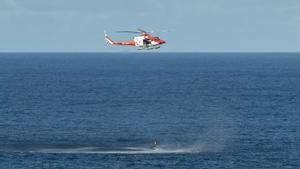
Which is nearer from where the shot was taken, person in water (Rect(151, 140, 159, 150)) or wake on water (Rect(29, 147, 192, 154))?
wake on water (Rect(29, 147, 192, 154))

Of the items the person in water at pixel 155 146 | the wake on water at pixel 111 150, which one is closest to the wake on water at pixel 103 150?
the wake on water at pixel 111 150


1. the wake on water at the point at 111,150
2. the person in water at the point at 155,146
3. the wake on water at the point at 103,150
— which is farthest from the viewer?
the person in water at the point at 155,146

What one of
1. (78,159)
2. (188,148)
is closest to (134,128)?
(188,148)

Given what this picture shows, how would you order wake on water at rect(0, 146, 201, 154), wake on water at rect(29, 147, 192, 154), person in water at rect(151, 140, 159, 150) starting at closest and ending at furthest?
wake on water at rect(29, 147, 192, 154) < wake on water at rect(0, 146, 201, 154) < person in water at rect(151, 140, 159, 150)

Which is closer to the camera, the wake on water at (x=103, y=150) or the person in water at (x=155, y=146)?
the wake on water at (x=103, y=150)

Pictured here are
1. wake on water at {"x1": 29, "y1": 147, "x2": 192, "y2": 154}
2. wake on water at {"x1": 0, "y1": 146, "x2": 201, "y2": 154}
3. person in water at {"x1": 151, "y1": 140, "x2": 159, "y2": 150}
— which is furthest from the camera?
person in water at {"x1": 151, "y1": 140, "x2": 159, "y2": 150}

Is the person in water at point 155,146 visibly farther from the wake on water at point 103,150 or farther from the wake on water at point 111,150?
A: the wake on water at point 111,150

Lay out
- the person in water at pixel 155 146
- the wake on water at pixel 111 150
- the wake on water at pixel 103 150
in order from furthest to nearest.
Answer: the person in water at pixel 155 146, the wake on water at pixel 103 150, the wake on water at pixel 111 150

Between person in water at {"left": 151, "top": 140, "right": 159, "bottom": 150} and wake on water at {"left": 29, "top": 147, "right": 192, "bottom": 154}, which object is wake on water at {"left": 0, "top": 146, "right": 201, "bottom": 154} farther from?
person in water at {"left": 151, "top": 140, "right": 159, "bottom": 150}

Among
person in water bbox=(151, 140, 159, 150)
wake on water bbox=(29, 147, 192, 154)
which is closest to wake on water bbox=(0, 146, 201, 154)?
wake on water bbox=(29, 147, 192, 154)

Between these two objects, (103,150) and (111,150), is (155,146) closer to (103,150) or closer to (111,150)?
(111,150)

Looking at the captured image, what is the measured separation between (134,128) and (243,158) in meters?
47.2

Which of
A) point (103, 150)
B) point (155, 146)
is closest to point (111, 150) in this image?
point (103, 150)

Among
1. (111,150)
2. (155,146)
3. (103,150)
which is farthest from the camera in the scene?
(155,146)
